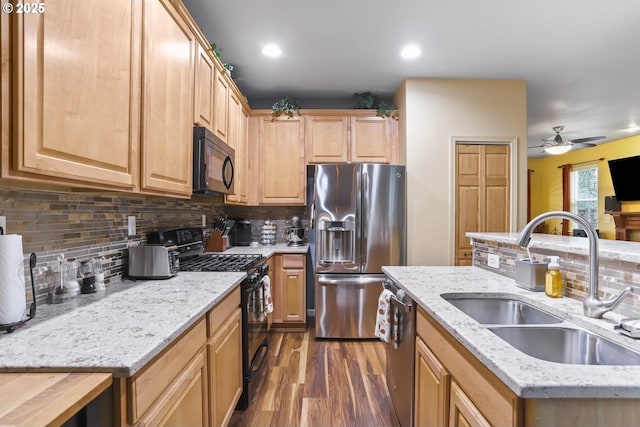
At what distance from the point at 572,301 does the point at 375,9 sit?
210cm

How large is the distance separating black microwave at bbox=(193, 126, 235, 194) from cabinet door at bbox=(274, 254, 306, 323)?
1.23 metres

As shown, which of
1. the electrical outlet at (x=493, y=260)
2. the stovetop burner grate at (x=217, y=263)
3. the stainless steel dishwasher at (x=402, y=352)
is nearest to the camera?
the stainless steel dishwasher at (x=402, y=352)

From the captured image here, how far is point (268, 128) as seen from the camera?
144 inches

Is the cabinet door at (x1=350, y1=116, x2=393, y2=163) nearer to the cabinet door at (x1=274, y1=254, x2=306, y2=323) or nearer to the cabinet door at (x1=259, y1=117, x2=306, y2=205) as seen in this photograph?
the cabinet door at (x1=259, y1=117, x2=306, y2=205)

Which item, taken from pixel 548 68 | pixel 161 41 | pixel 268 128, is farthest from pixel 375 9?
pixel 548 68

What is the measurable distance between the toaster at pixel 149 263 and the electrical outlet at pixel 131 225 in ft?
0.50

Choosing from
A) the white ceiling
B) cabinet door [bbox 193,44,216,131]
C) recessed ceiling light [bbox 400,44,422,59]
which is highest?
the white ceiling

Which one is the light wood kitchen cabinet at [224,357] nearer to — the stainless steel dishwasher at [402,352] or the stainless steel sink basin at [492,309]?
the stainless steel dishwasher at [402,352]

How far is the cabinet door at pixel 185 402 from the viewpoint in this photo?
0.96 meters

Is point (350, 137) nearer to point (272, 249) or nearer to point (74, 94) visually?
point (272, 249)

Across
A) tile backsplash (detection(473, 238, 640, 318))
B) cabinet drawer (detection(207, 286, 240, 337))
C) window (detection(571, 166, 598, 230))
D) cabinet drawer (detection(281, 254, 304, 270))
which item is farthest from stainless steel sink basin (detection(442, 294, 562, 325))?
window (detection(571, 166, 598, 230))

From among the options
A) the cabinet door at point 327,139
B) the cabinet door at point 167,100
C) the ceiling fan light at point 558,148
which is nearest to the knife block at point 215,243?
the cabinet door at point 167,100

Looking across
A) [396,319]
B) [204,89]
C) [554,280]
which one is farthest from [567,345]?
[204,89]

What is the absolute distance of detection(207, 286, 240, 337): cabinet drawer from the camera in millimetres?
1425
